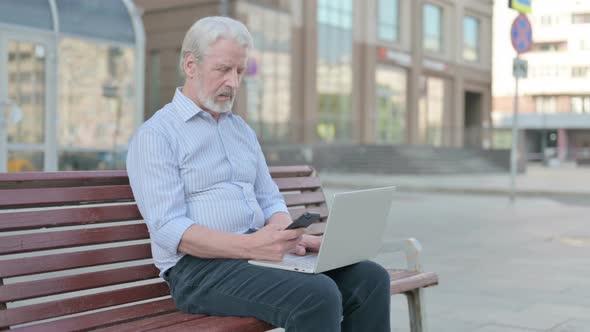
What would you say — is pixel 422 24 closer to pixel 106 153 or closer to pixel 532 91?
pixel 106 153

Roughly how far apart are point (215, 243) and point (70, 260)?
56 centimetres

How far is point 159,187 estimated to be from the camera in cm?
290

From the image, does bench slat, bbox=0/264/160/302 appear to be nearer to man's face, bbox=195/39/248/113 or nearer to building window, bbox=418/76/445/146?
man's face, bbox=195/39/248/113

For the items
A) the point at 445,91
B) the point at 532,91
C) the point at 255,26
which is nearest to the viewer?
the point at 255,26

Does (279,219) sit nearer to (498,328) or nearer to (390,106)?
→ (498,328)

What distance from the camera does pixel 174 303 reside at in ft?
10.3

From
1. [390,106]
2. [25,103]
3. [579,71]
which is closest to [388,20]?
[390,106]

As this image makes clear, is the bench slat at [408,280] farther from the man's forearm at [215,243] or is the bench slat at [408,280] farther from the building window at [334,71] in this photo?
the building window at [334,71]

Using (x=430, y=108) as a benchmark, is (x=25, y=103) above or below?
below

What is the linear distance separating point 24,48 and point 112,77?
7.96 feet

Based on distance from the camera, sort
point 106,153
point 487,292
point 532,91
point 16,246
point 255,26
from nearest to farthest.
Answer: point 16,246
point 487,292
point 106,153
point 255,26
point 532,91

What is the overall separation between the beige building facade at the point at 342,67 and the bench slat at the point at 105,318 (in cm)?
2665

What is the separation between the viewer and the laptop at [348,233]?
2.80 m

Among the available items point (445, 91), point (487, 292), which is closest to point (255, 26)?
point (445, 91)
